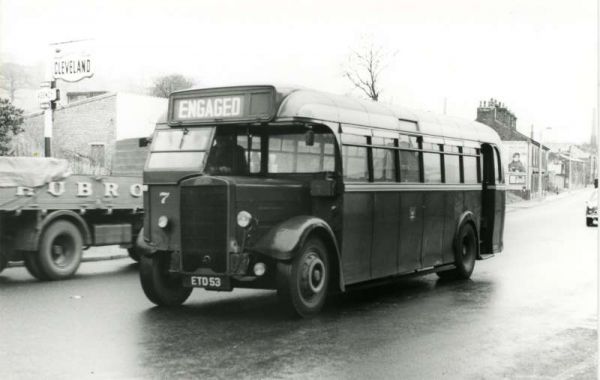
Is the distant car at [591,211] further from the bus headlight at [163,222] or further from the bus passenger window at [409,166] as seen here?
the bus headlight at [163,222]

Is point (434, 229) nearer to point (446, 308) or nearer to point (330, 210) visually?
point (446, 308)

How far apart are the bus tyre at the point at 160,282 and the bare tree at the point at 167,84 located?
240 ft

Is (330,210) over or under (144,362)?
over

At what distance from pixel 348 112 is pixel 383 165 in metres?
1.12

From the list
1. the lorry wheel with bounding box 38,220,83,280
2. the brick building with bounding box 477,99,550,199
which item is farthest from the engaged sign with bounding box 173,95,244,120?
Result: the brick building with bounding box 477,99,550,199

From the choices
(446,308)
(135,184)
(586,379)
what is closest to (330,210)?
(446,308)

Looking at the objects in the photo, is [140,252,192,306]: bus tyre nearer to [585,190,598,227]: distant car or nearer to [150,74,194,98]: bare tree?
[585,190,598,227]: distant car

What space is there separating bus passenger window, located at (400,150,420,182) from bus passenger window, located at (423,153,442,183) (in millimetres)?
297

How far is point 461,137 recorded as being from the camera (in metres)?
13.7

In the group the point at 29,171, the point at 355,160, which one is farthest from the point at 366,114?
the point at 29,171

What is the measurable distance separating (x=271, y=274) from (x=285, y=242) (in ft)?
1.99

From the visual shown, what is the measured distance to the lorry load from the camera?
508 inches

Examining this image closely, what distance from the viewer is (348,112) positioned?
10.3m

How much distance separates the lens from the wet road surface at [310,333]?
684 cm
